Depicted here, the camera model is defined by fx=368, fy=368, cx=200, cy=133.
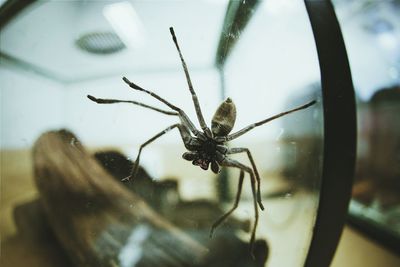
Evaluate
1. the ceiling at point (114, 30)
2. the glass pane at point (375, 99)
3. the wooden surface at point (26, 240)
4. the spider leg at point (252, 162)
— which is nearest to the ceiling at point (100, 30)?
the ceiling at point (114, 30)

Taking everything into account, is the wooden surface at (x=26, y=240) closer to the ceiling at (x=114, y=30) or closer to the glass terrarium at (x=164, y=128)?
the glass terrarium at (x=164, y=128)

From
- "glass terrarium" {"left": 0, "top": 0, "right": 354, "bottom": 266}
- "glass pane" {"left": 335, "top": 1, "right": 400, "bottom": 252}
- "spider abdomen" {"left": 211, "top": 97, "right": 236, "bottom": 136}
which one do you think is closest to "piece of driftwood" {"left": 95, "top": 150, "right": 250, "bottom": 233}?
"glass terrarium" {"left": 0, "top": 0, "right": 354, "bottom": 266}

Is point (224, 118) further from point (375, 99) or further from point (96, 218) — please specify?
point (375, 99)

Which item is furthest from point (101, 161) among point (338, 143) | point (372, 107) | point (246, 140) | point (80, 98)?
point (372, 107)

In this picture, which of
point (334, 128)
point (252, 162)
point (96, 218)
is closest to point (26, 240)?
point (96, 218)

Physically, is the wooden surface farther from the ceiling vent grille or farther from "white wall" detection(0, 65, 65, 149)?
the ceiling vent grille
